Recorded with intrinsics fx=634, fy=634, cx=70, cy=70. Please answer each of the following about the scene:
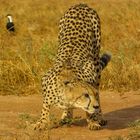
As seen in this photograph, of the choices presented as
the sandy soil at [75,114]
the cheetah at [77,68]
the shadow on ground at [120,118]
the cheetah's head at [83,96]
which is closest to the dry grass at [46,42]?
the sandy soil at [75,114]

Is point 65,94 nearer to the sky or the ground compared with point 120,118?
nearer to the sky

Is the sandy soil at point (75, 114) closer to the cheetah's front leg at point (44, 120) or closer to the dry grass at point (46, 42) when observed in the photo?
the cheetah's front leg at point (44, 120)

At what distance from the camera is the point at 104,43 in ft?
52.4

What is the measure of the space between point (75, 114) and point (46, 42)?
286 cm

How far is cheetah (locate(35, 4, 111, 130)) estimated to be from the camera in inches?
255

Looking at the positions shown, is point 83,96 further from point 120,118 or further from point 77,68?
point 120,118

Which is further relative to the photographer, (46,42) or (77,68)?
(46,42)

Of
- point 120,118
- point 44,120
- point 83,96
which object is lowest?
point 120,118

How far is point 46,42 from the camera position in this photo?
34.8 feet

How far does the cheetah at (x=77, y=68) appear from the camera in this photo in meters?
6.47

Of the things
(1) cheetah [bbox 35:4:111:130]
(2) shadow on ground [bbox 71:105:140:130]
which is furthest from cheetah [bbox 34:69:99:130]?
(2) shadow on ground [bbox 71:105:140:130]

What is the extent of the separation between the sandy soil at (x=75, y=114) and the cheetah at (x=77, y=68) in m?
0.18

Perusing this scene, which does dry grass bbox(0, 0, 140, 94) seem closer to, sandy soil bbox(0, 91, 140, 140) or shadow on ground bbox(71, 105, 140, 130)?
sandy soil bbox(0, 91, 140, 140)

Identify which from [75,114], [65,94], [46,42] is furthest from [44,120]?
[46,42]
